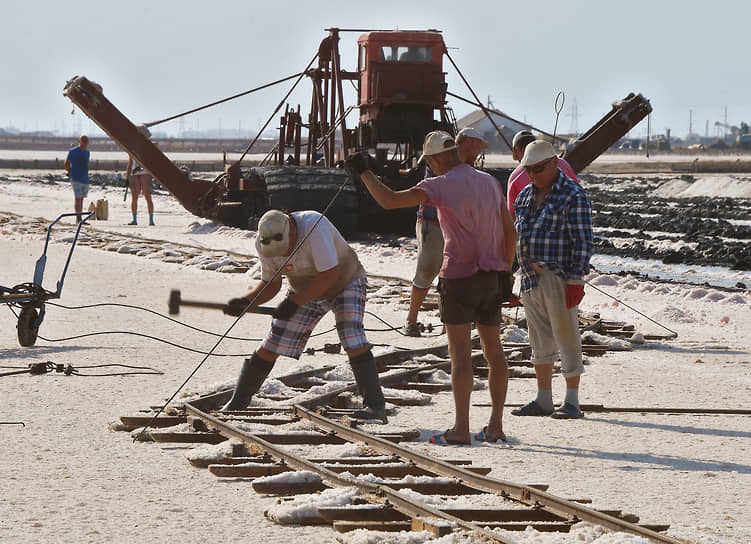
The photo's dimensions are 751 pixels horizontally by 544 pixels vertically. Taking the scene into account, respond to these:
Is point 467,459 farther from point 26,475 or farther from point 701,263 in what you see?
point 701,263

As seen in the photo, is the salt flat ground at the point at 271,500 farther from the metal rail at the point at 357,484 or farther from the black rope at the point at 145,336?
the metal rail at the point at 357,484

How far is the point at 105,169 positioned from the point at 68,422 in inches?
3133

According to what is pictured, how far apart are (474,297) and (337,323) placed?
3.54ft

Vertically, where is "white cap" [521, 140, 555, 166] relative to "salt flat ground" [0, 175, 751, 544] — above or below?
above

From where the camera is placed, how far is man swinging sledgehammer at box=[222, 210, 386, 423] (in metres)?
7.71

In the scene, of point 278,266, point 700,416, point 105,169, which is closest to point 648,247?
point 700,416

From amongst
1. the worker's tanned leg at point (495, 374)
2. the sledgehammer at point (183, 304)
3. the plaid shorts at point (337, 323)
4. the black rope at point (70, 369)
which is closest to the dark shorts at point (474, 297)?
the worker's tanned leg at point (495, 374)

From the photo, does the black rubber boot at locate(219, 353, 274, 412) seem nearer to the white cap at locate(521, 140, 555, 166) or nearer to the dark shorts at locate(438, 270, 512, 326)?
the dark shorts at locate(438, 270, 512, 326)

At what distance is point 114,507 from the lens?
20.1ft

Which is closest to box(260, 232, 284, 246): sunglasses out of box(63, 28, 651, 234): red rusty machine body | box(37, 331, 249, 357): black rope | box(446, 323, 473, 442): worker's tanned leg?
box(446, 323, 473, 442): worker's tanned leg

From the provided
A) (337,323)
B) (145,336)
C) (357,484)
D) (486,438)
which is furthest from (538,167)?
(145,336)

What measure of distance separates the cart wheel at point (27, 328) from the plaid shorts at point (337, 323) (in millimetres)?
3999

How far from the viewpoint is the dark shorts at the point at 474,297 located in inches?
294

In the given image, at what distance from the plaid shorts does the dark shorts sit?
693 millimetres
